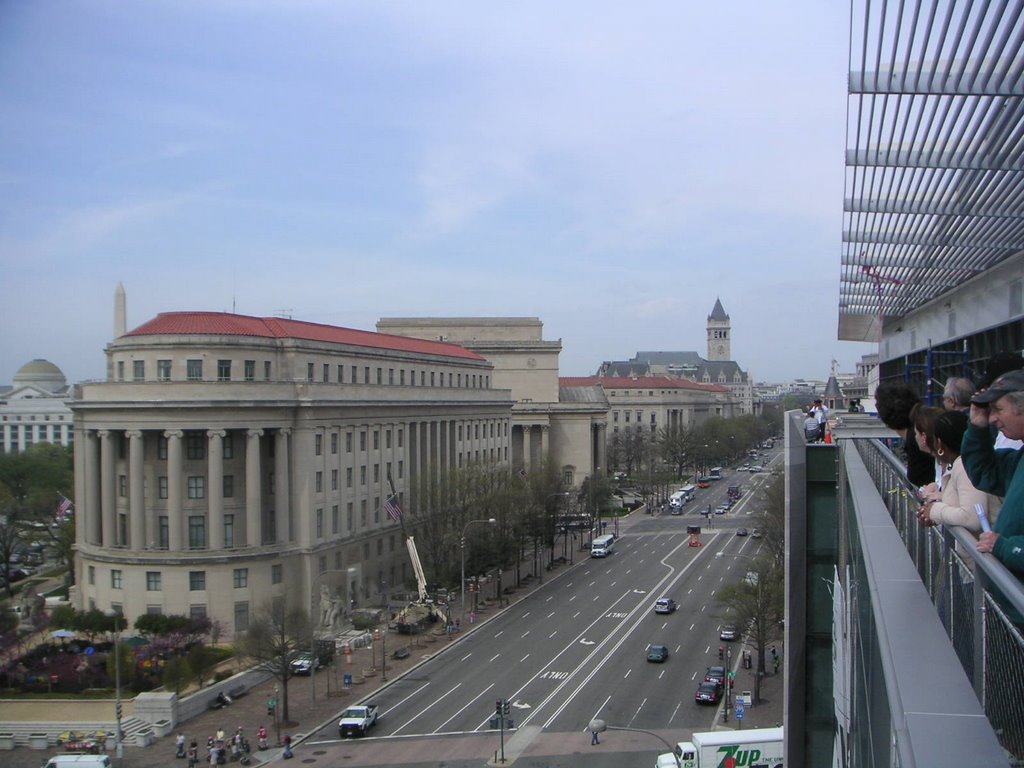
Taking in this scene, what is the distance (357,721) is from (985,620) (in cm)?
2787

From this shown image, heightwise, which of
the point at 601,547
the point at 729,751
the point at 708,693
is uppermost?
the point at 729,751

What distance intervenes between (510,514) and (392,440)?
7752 mm

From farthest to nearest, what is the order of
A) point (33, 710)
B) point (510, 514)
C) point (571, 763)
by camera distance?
point (510, 514), point (33, 710), point (571, 763)

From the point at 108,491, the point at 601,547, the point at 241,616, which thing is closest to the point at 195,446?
the point at 108,491

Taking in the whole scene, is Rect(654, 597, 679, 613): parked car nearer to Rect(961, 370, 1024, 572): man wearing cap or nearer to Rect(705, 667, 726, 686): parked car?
Rect(705, 667, 726, 686): parked car

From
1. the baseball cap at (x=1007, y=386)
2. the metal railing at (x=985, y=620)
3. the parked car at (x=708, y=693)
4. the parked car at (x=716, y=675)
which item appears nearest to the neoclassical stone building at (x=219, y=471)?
the parked car at (x=716, y=675)

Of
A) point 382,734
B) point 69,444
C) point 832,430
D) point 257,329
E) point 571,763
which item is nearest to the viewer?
point 832,430

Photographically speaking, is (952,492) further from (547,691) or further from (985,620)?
(547,691)

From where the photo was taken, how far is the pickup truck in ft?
94.1

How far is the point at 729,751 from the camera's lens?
24.1 meters

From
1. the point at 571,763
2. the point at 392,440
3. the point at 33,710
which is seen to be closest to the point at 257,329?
the point at 392,440

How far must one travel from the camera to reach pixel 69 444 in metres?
103

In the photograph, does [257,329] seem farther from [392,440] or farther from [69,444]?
[69,444]

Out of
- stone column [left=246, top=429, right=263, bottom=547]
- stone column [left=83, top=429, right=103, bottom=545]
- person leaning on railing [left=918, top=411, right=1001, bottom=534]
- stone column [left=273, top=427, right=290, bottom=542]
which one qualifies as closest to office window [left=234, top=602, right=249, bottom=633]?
stone column [left=246, top=429, right=263, bottom=547]
